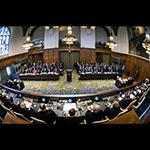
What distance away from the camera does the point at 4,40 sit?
630cm

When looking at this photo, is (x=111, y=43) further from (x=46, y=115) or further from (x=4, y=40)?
(x=4, y=40)

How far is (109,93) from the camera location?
6.40m

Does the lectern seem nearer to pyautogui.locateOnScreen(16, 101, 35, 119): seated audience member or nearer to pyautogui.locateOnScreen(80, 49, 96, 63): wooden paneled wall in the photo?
pyautogui.locateOnScreen(80, 49, 96, 63): wooden paneled wall

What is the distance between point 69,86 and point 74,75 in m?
0.25

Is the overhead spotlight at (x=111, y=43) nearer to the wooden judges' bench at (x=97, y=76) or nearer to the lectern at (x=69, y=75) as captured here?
the wooden judges' bench at (x=97, y=76)

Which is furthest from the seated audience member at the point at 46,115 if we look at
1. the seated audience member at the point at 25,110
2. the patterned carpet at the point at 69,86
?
the patterned carpet at the point at 69,86

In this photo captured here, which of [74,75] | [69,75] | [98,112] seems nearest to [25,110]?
[69,75]
